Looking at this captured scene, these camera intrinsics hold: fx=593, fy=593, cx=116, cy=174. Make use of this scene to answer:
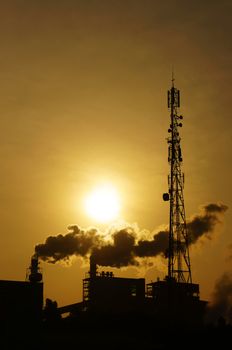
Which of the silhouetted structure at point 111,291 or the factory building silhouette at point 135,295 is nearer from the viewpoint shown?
the factory building silhouette at point 135,295

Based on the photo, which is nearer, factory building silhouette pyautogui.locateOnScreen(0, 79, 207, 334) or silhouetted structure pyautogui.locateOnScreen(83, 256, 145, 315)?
factory building silhouette pyautogui.locateOnScreen(0, 79, 207, 334)

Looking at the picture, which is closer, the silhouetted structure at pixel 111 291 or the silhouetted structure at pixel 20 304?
the silhouetted structure at pixel 20 304

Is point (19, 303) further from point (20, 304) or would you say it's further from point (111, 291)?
point (111, 291)

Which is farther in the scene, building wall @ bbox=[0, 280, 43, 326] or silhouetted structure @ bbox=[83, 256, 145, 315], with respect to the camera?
silhouetted structure @ bbox=[83, 256, 145, 315]

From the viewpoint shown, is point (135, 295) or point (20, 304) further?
point (135, 295)

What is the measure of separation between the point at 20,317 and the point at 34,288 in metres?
3.70

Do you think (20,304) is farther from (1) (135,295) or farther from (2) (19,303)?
(1) (135,295)

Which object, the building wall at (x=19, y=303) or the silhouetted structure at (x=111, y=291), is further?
the silhouetted structure at (x=111, y=291)

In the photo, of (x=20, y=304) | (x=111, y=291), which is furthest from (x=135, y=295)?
(x=20, y=304)

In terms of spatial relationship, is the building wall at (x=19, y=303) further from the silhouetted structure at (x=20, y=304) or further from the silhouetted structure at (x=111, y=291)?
the silhouetted structure at (x=111, y=291)

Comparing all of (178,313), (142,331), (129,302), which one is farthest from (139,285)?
(142,331)

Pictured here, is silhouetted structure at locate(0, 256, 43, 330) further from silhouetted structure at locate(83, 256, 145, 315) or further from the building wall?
silhouetted structure at locate(83, 256, 145, 315)

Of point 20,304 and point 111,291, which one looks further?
point 111,291

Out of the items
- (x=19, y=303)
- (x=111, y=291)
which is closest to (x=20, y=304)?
(x=19, y=303)
